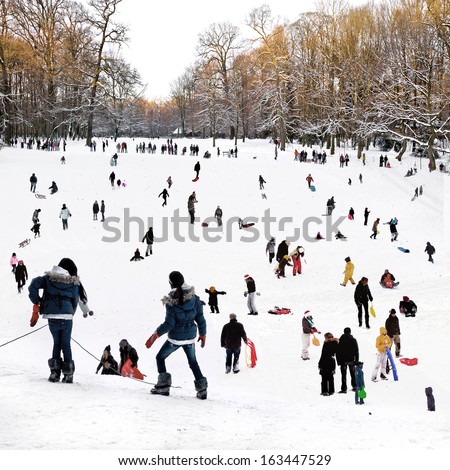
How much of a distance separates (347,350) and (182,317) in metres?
3.91

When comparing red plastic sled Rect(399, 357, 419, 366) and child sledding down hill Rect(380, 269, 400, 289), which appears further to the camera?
child sledding down hill Rect(380, 269, 400, 289)

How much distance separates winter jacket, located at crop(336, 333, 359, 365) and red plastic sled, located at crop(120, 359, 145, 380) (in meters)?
3.70

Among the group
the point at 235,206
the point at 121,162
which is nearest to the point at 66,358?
the point at 235,206

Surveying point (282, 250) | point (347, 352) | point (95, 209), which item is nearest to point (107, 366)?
point (347, 352)

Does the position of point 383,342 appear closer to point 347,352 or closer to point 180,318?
point 347,352

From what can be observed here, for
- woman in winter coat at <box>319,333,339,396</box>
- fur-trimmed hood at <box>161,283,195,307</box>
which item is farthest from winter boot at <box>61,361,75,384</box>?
woman in winter coat at <box>319,333,339,396</box>

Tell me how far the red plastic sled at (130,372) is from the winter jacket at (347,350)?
3.70 m

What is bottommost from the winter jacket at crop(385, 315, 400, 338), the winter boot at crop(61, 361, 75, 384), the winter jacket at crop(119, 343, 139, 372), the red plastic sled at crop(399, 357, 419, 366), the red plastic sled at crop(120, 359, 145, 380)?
the red plastic sled at crop(399, 357, 419, 366)

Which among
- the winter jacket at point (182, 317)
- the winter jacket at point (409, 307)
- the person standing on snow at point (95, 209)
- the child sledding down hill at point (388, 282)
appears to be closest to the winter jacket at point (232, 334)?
the winter jacket at point (182, 317)

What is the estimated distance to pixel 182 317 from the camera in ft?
19.5

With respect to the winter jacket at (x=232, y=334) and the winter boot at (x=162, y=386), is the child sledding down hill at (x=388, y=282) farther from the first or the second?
the winter boot at (x=162, y=386)

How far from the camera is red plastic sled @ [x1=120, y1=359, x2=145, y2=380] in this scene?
30.1ft

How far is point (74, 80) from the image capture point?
150 feet

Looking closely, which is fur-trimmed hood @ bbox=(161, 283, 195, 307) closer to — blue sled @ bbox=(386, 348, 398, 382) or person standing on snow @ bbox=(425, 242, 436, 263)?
blue sled @ bbox=(386, 348, 398, 382)
